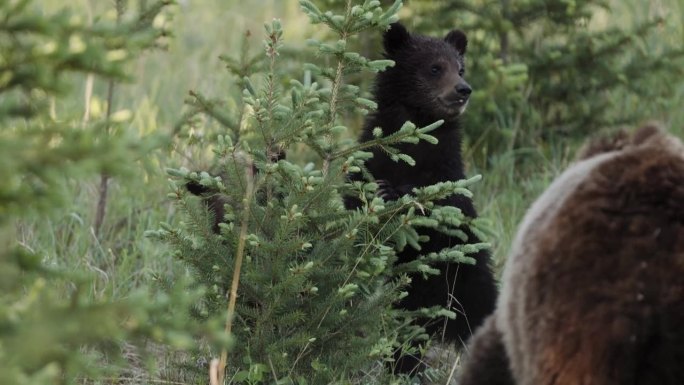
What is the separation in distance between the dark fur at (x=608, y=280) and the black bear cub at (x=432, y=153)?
7.29ft

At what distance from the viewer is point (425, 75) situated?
6.21 m

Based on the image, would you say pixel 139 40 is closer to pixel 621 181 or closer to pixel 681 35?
pixel 621 181

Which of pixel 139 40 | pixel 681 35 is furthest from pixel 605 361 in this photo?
pixel 681 35

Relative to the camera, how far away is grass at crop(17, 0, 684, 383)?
5930 mm

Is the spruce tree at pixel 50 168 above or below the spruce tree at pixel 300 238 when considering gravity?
above

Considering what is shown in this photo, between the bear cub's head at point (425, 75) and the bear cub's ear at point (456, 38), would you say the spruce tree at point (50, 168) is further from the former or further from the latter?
the bear cub's ear at point (456, 38)

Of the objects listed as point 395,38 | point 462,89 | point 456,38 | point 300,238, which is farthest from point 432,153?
point 300,238

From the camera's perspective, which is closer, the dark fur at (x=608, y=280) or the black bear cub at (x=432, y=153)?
the dark fur at (x=608, y=280)

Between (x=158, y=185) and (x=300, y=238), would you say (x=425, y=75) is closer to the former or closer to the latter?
(x=158, y=185)

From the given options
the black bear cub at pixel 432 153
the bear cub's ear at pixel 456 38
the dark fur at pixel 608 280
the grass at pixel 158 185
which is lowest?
the grass at pixel 158 185

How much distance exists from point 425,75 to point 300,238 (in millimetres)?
2231

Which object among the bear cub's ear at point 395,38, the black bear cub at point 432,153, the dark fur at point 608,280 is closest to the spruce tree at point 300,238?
the black bear cub at point 432,153

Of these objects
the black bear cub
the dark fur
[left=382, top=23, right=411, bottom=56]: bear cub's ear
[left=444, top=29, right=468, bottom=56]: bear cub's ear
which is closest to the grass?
the black bear cub

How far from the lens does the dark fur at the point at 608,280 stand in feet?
8.79
